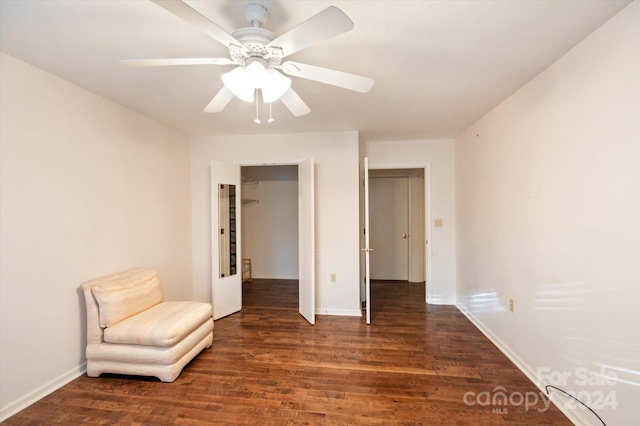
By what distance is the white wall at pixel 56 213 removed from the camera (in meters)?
1.83

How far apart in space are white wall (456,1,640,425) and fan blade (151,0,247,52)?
78.0 inches

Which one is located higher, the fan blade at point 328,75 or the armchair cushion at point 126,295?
the fan blade at point 328,75

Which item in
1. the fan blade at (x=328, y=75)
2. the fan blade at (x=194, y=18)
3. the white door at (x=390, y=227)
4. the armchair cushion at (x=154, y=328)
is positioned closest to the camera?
the fan blade at (x=194, y=18)

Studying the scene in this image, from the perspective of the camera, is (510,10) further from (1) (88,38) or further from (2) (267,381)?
(2) (267,381)

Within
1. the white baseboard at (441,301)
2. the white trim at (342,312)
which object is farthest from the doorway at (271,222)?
the white baseboard at (441,301)

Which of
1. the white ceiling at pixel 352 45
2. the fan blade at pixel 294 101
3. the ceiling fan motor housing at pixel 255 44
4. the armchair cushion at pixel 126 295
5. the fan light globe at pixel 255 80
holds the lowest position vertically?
the armchair cushion at pixel 126 295

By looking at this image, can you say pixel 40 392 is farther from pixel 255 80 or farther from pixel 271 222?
pixel 271 222

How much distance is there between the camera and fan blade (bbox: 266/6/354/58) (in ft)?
3.31

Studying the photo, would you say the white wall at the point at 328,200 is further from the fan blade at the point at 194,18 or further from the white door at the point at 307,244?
the fan blade at the point at 194,18

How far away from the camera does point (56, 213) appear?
2.11m

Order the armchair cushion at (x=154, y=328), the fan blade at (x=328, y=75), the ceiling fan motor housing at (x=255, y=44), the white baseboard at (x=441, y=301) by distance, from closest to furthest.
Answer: the ceiling fan motor housing at (x=255, y=44) < the fan blade at (x=328, y=75) < the armchair cushion at (x=154, y=328) < the white baseboard at (x=441, y=301)

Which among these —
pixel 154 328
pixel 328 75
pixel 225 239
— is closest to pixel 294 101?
pixel 328 75

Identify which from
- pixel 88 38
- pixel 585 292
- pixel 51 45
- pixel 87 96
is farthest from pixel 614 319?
pixel 87 96

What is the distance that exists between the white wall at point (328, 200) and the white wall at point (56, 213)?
1.12 metres
